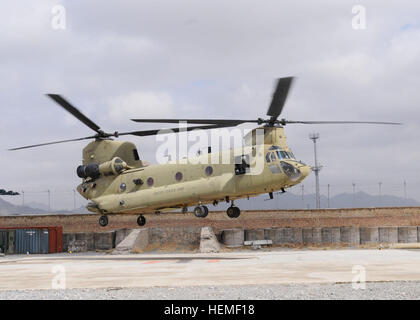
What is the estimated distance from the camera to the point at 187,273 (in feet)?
60.7

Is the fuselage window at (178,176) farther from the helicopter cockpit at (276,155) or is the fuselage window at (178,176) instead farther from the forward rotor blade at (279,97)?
the forward rotor blade at (279,97)

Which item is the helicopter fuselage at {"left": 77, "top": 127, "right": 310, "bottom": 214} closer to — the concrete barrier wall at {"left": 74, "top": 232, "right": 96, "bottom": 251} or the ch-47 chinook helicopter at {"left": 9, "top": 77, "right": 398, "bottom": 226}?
the ch-47 chinook helicopter at {"left": 9, "top": 77, "right": 398, "bottom": 226}

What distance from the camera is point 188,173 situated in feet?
82.1

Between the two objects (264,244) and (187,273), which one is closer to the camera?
(187,273)

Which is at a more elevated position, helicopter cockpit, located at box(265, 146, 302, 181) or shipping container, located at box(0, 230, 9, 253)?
helicopter cockpit, located at box(265, 146, 302, 181)

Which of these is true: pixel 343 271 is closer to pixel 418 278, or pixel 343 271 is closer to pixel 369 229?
pixel 418 278

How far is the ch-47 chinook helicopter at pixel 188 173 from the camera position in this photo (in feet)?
74.9

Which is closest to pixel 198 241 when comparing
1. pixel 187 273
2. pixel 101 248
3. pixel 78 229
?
pixel 101 248

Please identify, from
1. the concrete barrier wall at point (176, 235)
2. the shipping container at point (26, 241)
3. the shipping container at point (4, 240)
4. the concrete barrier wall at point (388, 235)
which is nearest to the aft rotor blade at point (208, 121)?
the concrete barrier wall at point (176, 235)

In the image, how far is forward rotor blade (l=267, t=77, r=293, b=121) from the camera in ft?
66.0

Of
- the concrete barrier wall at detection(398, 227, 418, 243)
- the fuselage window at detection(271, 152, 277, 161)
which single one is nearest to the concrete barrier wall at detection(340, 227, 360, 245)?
the concrete barrier wall at detection(398, 227, 418, 243)

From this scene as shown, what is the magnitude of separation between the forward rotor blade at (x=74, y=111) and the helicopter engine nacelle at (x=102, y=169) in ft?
6.58

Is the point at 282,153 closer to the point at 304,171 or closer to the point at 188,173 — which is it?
the point at 304,171
